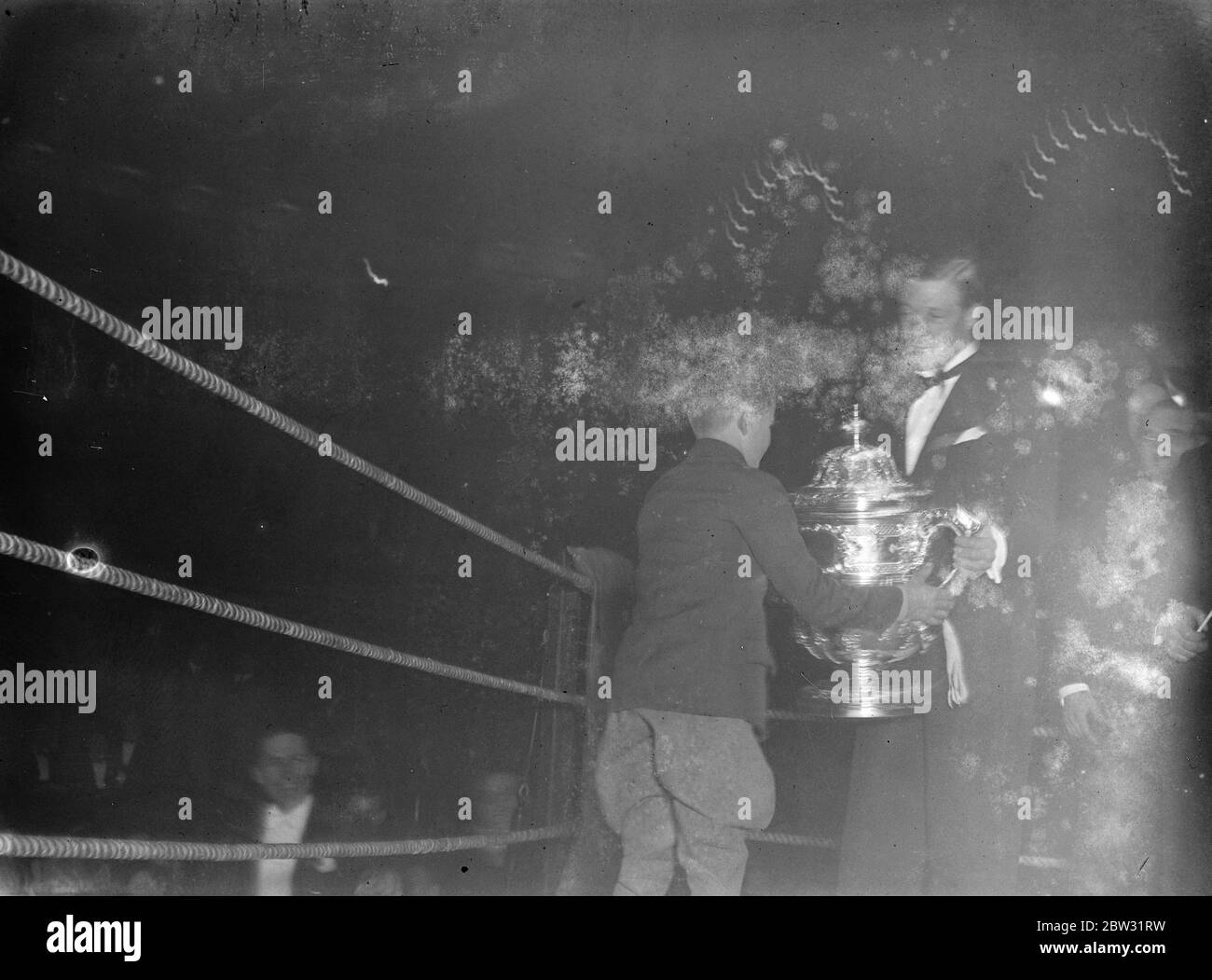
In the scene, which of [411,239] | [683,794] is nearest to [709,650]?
[683,794]

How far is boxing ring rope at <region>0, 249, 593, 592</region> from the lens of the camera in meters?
1.68

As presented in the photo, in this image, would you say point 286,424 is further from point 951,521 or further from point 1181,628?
point 1181,628

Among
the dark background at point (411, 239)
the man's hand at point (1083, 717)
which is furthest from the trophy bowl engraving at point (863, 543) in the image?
the man's hand at point (1083, 717)

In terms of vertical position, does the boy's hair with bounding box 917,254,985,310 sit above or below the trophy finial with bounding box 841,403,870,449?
above

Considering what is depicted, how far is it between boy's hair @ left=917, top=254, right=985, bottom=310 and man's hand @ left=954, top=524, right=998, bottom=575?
16.1 inches

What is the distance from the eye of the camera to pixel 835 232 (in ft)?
5.67

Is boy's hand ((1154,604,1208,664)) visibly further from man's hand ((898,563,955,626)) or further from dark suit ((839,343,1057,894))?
man's hand ((898,563,955,626))

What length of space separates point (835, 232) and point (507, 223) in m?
0.59

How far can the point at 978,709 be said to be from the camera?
1.72 meters

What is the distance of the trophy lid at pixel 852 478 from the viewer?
1.72 m

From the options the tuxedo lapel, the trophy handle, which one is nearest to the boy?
the trophy handle

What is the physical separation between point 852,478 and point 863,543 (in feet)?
0.38
